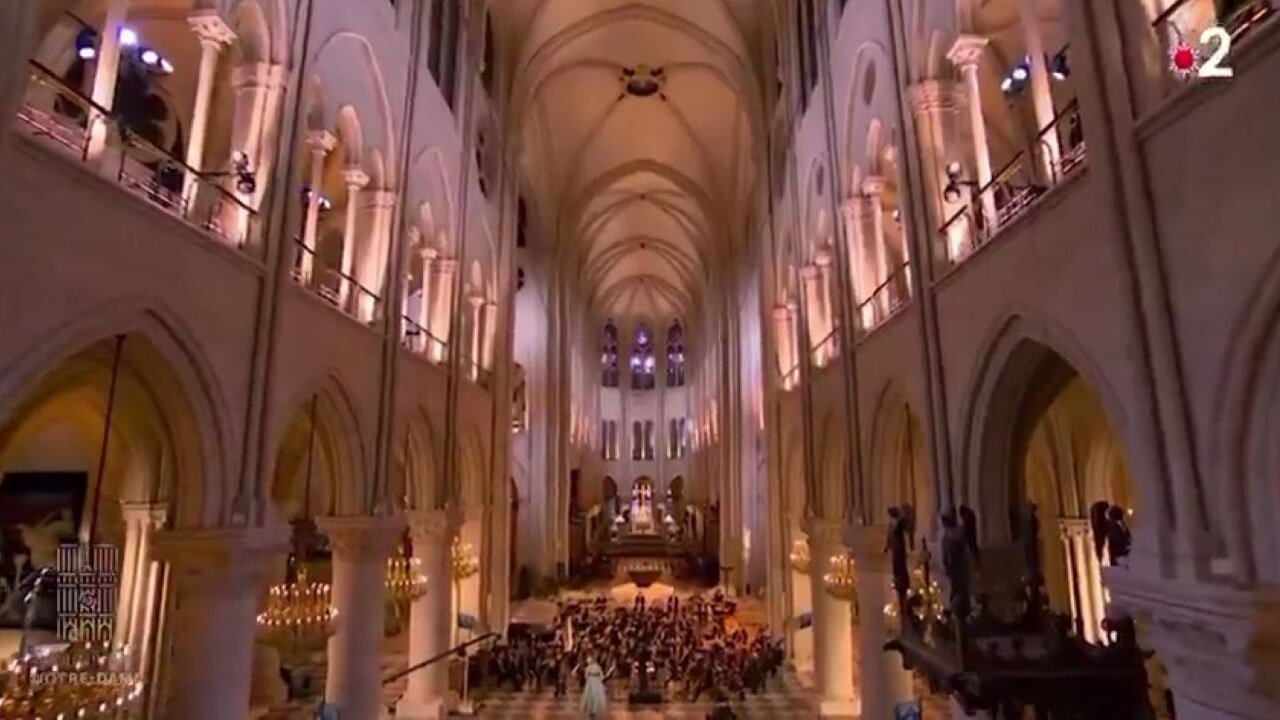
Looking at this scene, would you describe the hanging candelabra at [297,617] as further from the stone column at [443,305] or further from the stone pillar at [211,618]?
the stone column at [443,305]

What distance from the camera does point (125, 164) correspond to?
26.1ft

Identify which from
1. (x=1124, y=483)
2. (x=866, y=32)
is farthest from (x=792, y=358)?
(x=866, y=32)

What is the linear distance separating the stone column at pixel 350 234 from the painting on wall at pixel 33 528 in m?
5.03

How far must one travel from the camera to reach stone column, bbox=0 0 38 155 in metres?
4.95

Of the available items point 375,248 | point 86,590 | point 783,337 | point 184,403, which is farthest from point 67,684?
point 783,337

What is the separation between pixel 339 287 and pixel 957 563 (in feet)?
30.5

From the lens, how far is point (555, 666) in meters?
17.7

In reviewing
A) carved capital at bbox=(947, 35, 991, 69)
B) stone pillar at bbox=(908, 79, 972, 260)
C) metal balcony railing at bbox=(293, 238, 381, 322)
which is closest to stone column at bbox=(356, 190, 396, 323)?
metal balcony railing at bbox=(293, 238, 381, 322)

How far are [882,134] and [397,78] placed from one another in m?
7.89

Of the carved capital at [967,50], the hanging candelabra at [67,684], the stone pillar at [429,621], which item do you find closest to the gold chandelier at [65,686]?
the hanging candelabra at [67,684]

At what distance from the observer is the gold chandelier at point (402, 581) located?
41.8 feet

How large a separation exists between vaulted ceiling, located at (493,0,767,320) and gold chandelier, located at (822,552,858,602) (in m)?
13.5

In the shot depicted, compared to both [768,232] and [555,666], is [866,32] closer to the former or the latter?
[768,232]

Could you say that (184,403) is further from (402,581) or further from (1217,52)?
(1217,52)
